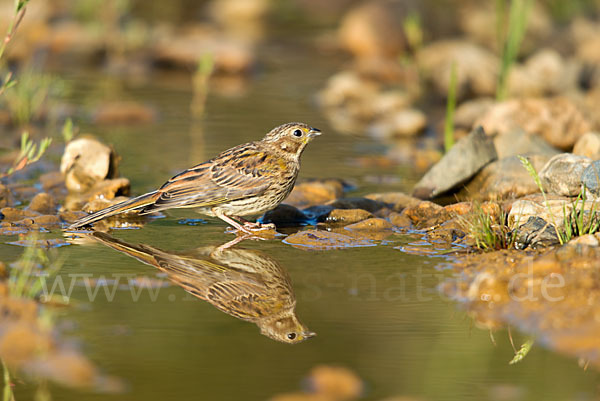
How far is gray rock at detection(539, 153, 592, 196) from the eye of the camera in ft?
26.1

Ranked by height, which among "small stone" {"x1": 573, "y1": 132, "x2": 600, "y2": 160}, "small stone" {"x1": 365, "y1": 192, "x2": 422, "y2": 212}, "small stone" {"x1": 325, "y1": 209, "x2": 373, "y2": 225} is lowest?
"small stone" {"x1": 325, "y1": 209, "x2": 373, "y2": 225}

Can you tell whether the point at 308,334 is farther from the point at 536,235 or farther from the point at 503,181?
the point at 503,181

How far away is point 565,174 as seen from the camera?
8047 mm

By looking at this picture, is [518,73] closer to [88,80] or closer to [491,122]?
[491,122]

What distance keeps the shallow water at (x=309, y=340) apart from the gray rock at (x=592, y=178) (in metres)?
1.56

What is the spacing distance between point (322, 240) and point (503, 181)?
234 cm

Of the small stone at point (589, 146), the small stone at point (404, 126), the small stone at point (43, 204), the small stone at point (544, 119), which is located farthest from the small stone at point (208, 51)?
the small stone at point (589, 146)

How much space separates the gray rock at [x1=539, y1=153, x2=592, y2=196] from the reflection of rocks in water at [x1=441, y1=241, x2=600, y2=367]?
1225 millimetres

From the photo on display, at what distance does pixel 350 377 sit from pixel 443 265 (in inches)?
93.0

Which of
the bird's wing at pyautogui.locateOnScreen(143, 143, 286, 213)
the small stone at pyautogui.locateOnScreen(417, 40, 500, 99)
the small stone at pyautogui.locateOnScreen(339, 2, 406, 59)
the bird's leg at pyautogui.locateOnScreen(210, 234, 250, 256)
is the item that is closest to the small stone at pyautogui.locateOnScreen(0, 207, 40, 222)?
the bird's wing at pyautogui.locateOnScreen(143, 143, 286, 213)

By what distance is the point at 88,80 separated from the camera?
16.8 m

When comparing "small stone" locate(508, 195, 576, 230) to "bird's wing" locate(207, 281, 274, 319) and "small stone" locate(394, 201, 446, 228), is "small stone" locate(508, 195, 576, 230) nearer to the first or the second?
"small stone" locate(394, 201, 446, 228)

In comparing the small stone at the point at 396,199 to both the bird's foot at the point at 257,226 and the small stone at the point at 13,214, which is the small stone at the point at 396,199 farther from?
the small stone at the point at 13,214

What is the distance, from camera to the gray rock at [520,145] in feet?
32.6
